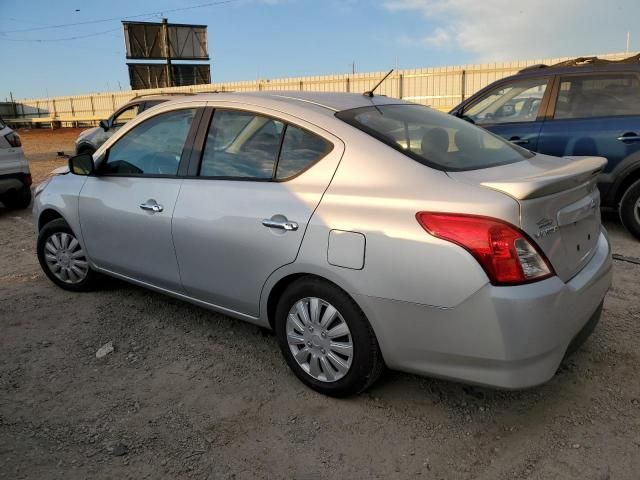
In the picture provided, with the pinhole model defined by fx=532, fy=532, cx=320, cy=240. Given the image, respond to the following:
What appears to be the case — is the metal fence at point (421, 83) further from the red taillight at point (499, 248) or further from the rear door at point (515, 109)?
the red taillight at point (499, 248)

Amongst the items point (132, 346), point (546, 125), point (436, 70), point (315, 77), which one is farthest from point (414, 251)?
point (315, 77)

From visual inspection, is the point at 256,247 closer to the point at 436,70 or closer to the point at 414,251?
the point at 414,251

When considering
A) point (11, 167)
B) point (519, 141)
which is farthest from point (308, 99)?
point (11, 167)

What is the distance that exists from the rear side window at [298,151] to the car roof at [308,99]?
184 mm

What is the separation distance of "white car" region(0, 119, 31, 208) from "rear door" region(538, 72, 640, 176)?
6895 millimetres

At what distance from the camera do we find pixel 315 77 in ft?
71.7

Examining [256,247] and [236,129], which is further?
[236,129]

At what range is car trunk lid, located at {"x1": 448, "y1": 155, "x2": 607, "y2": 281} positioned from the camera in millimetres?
2209

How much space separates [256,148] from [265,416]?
4.81 ft

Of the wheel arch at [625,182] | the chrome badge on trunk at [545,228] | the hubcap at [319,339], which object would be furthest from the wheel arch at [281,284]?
the wheel arch at [625,182]

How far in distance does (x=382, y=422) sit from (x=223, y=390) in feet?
2.95

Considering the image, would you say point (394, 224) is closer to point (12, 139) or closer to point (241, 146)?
point (241, 146)

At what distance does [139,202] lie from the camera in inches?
138

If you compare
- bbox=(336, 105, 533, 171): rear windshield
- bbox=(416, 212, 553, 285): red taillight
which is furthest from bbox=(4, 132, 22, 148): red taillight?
bbox=(416, 212, 553, 285): red taillight
